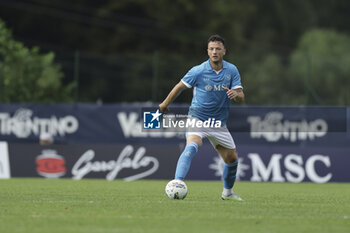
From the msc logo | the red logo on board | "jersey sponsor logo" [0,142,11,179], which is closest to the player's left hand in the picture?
the msc logo

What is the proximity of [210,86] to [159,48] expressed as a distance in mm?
39741

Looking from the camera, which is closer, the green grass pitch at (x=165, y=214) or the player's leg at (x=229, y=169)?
the green grass pitch at (x=165, y=214)

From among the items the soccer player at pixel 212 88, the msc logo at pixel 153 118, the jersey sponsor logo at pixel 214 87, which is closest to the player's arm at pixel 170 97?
the soccer player at pixel 212 88

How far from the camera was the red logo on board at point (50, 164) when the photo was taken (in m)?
21.7

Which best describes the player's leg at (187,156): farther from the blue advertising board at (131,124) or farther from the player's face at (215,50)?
the blue advertising board at (131,124)

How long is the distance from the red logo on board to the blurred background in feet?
14.3

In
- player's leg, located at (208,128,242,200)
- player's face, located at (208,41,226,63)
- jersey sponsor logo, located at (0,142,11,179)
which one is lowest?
jersey sponsor logo, located at (0,142,11,179)

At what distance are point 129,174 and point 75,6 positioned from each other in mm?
31690

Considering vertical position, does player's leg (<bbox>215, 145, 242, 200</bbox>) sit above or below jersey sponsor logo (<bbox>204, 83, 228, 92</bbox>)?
below

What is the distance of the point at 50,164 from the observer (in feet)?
71.5

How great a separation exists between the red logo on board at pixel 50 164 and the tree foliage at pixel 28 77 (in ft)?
14.2

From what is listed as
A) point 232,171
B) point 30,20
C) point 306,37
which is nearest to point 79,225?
point 232,171

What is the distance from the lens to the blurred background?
26141mm

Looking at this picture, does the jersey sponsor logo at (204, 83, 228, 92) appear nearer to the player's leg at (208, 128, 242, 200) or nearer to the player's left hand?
the player's left hand
